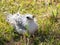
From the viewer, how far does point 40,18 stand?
560 centimetres

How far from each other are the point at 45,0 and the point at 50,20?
93 centimetres

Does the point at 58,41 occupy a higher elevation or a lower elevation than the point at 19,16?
lower

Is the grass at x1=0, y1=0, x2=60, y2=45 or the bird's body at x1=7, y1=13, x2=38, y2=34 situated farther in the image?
the grass at x1=0, y1=0, x2=60, y2=45

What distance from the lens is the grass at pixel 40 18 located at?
4973mm

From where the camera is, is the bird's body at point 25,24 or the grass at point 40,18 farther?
the grass at point 40,18

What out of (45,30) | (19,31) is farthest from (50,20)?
(19,31)

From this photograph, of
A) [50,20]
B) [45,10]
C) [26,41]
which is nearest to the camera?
[26,41]

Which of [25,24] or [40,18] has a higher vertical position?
[25,24]

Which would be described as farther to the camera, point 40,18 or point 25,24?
point 40,18

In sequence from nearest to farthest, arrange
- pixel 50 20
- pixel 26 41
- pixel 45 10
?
1. pixel 26 41
2. pixel 50 20
3. pixel 45 10

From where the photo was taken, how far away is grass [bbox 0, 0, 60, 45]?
4.97 m

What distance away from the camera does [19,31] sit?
4980mm

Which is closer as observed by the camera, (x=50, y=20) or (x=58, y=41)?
(x=58, y=41)

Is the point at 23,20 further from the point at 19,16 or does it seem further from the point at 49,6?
the point at 49,6
